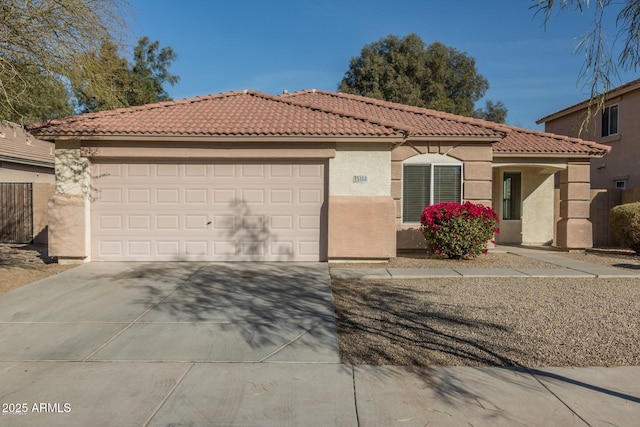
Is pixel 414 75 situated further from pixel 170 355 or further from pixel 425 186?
pixel 170 355

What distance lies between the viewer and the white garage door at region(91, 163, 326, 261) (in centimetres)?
1103

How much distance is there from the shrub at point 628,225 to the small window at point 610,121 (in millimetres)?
6102

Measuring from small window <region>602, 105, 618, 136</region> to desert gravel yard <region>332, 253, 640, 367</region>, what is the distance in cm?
1150

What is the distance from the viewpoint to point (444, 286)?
8.52 metres

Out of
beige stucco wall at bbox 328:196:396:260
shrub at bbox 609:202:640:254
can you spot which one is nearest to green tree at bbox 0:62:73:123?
beige stucco wall at bbox 328:196:396:260

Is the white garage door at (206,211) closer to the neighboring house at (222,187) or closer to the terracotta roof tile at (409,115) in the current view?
the neighboring house at (222,187)

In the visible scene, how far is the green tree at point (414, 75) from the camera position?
110 feet

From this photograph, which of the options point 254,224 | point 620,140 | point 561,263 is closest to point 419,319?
point 254,224

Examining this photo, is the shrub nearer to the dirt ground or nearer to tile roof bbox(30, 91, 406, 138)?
tile roof bbox(30, 91, 406, 138)

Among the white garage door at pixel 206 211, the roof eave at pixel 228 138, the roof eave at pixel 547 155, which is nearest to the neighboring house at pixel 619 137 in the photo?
the roof eave at pixel 547 155

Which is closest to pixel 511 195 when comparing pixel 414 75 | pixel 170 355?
pixel 170 355

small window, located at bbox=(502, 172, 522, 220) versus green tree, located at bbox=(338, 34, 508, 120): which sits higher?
green tree, located at bbox=(338, 34, 508, 120)

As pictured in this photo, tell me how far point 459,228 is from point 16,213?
1470 cm

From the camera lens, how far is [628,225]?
43.3 feet
